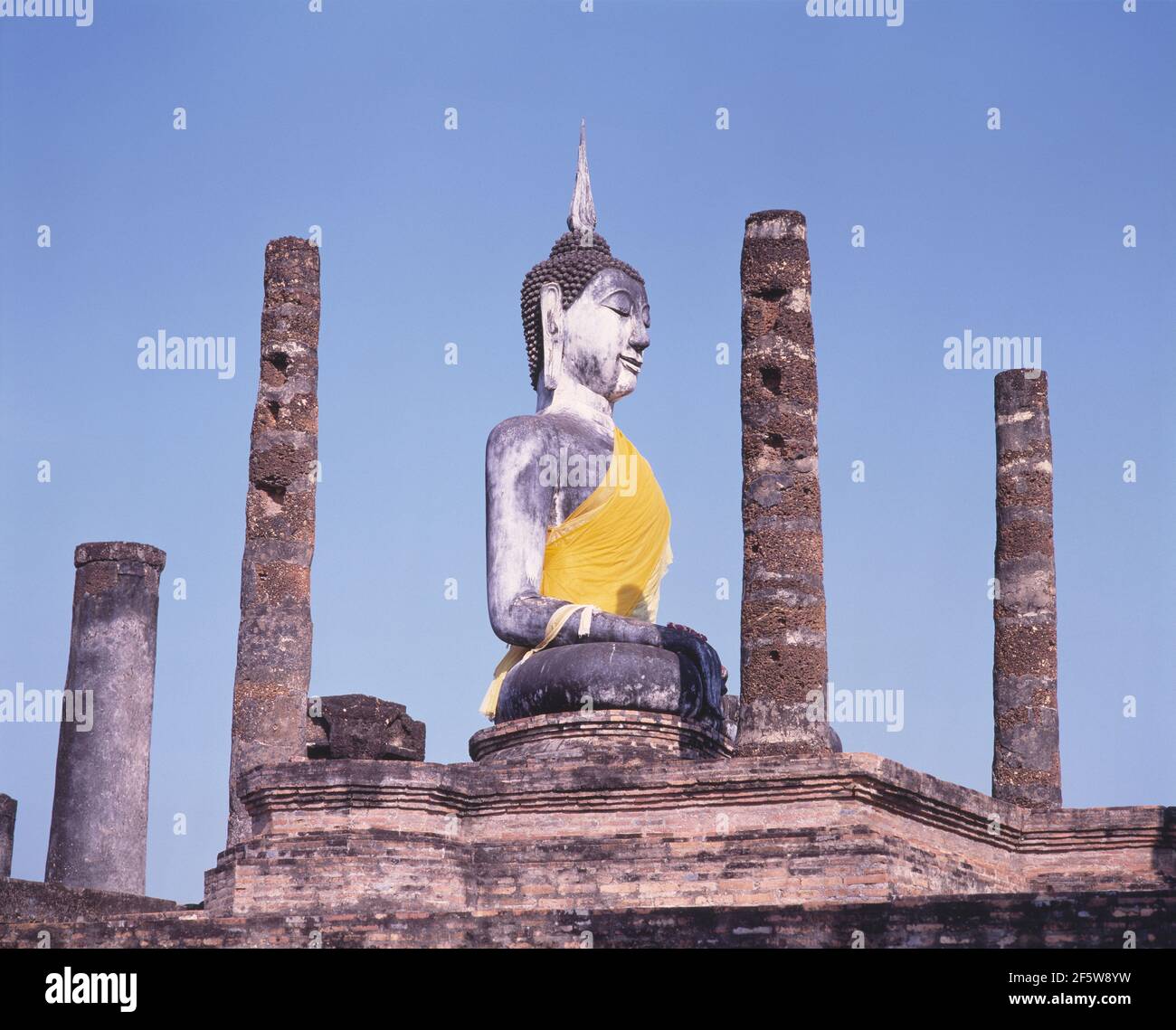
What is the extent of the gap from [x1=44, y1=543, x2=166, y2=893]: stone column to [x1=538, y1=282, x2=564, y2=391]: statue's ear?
18.6 feet

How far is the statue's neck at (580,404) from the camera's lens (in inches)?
689

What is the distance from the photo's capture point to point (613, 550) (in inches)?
671

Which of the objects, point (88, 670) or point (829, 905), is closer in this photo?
point (829, 905)

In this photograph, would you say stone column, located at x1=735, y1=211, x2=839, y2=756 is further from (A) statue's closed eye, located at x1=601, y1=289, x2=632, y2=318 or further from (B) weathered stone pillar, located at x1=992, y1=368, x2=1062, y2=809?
(B) weathered stone pillar, located at x1=992, y1=368, x2=1062, y2=809

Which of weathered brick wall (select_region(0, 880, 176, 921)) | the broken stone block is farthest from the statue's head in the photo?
weathered brick wall (select_region(0, 880, 176, 921))

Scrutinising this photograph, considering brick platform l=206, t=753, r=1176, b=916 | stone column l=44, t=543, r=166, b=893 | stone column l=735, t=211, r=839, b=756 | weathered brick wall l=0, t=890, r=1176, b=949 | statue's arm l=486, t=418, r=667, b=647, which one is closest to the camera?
weathered brick wall l=0, t=890, r=1176, b=949

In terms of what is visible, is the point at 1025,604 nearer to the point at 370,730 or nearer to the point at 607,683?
the point at 607,683

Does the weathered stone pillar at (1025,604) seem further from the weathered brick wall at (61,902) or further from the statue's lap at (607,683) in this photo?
the weathered brick wall at (61,902)

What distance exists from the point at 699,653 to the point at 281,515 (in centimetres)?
450

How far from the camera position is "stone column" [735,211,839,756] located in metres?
15.1
